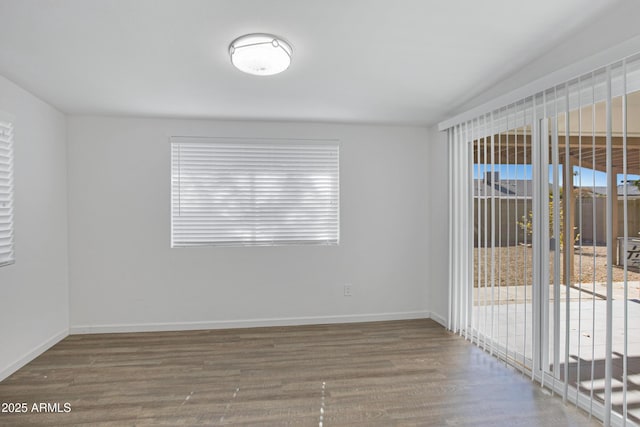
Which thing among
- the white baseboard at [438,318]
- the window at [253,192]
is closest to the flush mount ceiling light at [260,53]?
the window at [253,192]

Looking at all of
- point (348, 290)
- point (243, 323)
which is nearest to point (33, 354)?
point (243, 323)

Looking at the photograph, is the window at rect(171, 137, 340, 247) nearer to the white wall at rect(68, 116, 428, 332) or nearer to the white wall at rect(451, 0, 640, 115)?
the white wall at rect(68, 116, 428, 332)

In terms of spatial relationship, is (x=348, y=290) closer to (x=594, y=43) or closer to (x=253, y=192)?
(x=253, y=192)

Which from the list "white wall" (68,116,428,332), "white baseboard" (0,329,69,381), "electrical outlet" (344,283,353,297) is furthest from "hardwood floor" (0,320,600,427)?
"electrical outlet" (344,283,353,297)

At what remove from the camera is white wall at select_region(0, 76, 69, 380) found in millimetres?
2951

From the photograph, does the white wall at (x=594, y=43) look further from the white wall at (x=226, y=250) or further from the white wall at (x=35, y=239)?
the white wall at (x=35, y=239)

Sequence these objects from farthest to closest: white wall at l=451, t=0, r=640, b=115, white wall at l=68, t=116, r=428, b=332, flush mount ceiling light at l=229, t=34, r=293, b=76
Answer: white wall at l=68, t=116, r=428, b=332
flush mount ceiling light at l=229, t=34, r=293, b=76
white wall at l=451, t=0, r=640, b=115

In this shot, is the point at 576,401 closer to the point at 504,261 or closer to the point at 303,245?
the point at 504,261

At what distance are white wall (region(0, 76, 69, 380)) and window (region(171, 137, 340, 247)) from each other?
3.43ft

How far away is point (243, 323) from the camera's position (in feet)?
13.6

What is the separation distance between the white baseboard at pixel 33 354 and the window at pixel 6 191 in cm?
80

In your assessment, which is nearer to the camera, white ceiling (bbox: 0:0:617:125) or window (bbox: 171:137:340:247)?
white ceiling (bbox: 0:0:617:125)

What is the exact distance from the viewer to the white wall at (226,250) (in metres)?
3.93

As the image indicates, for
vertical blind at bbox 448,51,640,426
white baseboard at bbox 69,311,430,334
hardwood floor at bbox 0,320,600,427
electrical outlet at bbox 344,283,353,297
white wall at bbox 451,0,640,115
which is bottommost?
hardwood floor at bbox 0,320,600,427
